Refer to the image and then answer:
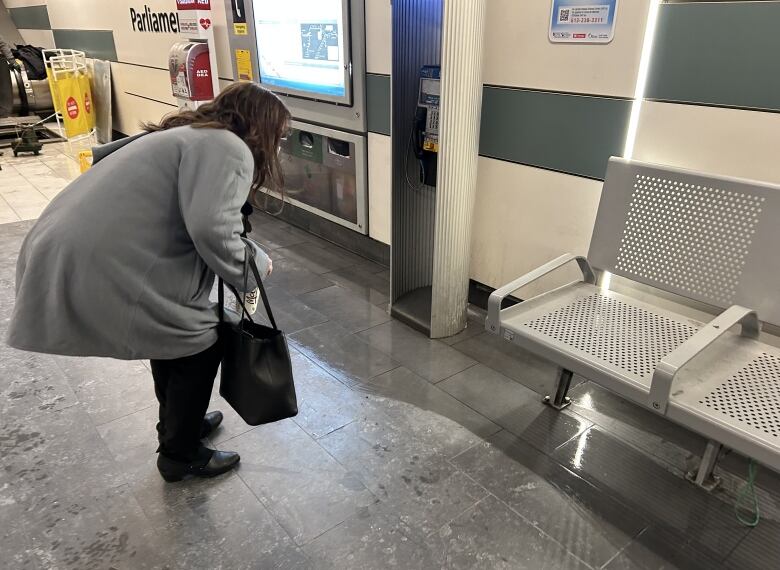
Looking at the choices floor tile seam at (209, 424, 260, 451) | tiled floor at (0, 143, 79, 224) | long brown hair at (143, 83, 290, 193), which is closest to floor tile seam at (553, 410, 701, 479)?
floor tile seam at (209, 424, 260, 451)

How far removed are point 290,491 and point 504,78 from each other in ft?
6.93

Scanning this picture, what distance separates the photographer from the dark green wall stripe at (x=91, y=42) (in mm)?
6941

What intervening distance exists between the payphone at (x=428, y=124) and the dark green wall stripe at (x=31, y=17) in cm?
870

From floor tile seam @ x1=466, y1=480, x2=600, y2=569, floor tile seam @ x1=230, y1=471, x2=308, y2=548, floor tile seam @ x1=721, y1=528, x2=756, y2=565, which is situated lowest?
floor tile seam @ x1=721, y1=528, x2=756, y2=565

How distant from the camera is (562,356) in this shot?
1.96m

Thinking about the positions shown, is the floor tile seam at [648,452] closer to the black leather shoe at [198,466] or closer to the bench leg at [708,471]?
the bench leg at [708,471]

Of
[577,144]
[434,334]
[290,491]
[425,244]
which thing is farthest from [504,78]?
[290,491]

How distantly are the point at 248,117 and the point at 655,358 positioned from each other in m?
1.56

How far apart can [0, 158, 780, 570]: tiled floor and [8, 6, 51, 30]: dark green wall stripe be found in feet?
28.1

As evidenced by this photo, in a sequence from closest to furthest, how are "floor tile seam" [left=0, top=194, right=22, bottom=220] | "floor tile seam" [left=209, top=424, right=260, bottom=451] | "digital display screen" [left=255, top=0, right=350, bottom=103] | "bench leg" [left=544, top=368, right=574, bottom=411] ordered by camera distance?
1. "floor tile seam" [left=209, top=424, right=260, bottom=451]
2. "bench leg" [left=544, top=368, right=574, bottom=411]
3. "digital display screen" [left=255, top=0, right=350, bottom=103]
4. "floor tile seam" [left=0, top=194, right=22, bottom=220]

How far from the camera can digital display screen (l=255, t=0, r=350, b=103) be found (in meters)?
3.52

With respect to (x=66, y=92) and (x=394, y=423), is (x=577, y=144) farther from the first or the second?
(x=66, y=92)

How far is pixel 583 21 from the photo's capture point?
7.61ft

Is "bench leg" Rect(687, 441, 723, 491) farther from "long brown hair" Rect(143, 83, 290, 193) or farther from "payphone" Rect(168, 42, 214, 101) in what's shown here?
"payphone" Rect(168, 42, 214, 101)
